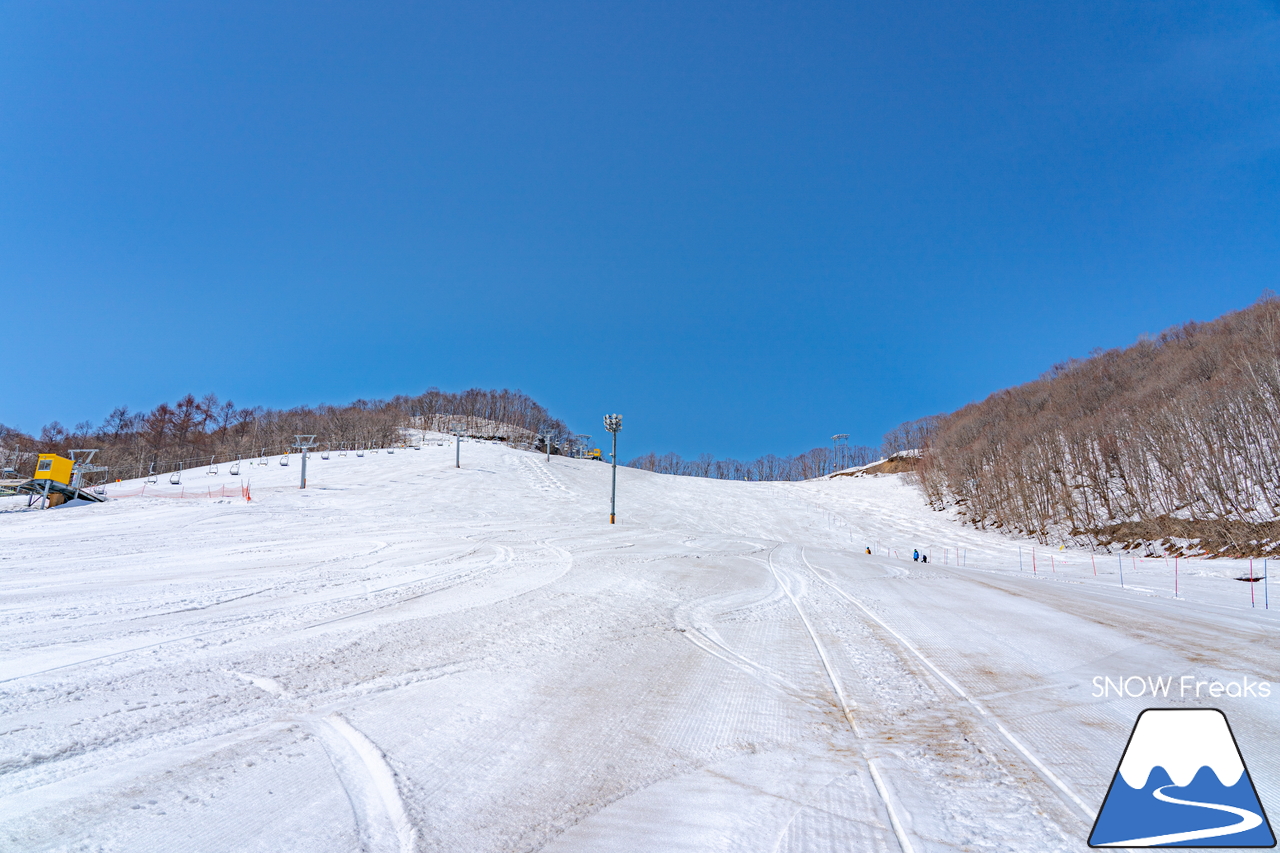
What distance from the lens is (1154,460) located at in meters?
42.9

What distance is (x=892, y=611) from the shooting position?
10.9m

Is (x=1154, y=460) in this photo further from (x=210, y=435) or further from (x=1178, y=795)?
(x=210, y=435)

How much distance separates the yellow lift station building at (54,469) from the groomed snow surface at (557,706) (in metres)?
19.4

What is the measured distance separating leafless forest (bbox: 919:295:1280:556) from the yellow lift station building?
6039cm

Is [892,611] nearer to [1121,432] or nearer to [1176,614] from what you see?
[1176,614]

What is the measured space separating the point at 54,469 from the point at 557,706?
3673 cm

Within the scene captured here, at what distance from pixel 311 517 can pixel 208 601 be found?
1912cm

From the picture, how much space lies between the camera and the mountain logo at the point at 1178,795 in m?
2.90

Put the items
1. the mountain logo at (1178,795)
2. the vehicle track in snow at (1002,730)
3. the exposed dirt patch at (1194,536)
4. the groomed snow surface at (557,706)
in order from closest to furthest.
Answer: the mountain logo at (1178,795) < the groomed snow surface at (557,706) < the vehicle track in snow at (1002,730) < the exposed dirt patch at (1194,536)

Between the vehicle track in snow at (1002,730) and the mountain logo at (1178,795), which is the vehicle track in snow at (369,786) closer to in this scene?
the mountain logo at (1178,795)

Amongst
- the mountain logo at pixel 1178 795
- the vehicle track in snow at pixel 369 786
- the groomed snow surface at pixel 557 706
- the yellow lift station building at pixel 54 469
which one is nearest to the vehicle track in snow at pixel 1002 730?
the groomed snow surface at pixel 557 706

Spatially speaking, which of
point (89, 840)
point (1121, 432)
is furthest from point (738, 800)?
point (1121, 432)

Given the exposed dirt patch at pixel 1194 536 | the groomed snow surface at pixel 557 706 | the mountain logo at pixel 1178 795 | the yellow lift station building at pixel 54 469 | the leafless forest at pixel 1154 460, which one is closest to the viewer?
the mountain logo at pixel 1178 795

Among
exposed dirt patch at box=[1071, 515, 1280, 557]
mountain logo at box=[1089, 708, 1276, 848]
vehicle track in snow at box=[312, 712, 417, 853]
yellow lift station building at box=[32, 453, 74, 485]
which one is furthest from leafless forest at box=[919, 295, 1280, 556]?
yellow lift station building at box=[32, 453, 74, 485]
